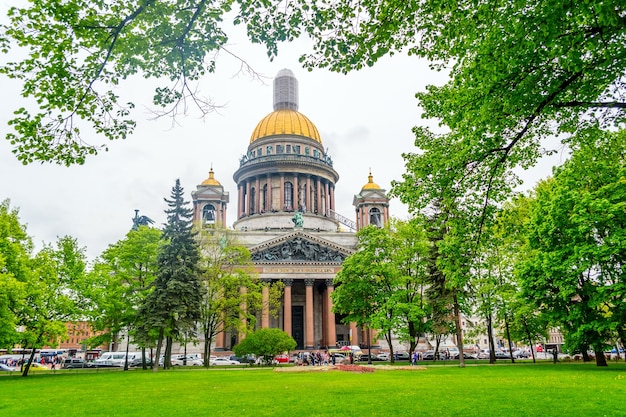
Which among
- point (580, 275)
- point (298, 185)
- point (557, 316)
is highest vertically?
point (298, 185)

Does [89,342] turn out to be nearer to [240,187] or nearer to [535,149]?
[535,149]

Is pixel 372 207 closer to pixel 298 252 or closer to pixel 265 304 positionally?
pixel 298 252

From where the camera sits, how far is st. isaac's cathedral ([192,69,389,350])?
5459cm

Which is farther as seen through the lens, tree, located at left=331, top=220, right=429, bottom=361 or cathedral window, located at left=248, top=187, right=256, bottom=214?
cathedral window, located at left=248, top=187, right=256, bottom=214

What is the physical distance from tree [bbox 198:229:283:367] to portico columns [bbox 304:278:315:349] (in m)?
9.53

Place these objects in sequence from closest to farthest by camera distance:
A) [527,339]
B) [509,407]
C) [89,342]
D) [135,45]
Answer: [135,45]
[509,407]
[89,342]
[527,339]

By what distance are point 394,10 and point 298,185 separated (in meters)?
63.3

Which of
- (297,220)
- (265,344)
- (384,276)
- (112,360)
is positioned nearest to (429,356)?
(384,276)

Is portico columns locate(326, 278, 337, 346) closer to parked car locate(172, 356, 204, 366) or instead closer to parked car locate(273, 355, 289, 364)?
parked car locate(273, 355, 289, 364)

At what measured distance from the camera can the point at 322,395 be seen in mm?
14320

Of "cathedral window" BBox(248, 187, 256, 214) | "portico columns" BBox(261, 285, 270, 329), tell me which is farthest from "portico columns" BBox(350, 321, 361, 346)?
"cathedral window" BBox(248, 187, 256, 214)


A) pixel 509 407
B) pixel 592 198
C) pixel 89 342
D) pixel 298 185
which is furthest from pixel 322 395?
pixel 298 185

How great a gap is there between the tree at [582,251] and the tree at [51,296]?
84.3ft

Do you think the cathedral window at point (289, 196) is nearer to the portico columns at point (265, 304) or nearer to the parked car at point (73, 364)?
the portico columns at point (265, 304)
